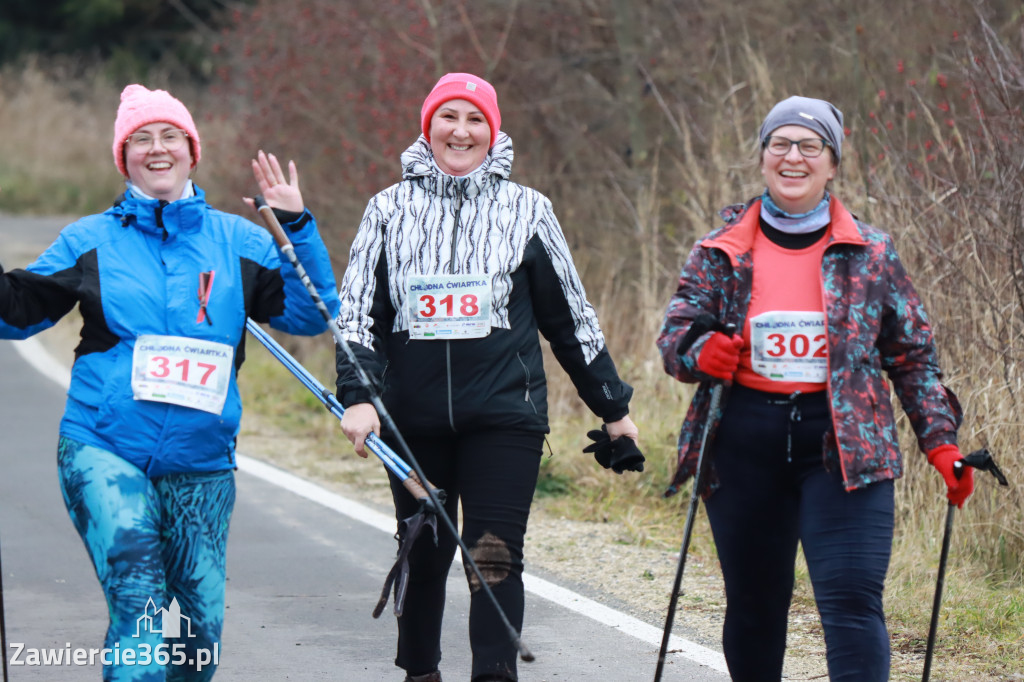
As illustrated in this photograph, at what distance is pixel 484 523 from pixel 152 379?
112 cm

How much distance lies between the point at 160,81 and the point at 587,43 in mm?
22132

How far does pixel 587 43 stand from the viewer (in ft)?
47.9

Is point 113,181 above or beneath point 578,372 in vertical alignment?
above

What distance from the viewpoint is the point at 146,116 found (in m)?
4.29

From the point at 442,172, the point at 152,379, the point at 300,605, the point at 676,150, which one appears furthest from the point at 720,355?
the point at 676,150

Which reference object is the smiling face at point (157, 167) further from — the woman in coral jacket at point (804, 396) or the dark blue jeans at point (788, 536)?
the dark blue jeans at point (788, 536)

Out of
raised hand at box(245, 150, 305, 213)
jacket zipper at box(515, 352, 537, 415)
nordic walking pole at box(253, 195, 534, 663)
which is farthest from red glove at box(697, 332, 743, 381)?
raised hand at box(245, 150, 305, 213)

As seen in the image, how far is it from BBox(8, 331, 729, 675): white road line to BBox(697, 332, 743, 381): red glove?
5.77 feet

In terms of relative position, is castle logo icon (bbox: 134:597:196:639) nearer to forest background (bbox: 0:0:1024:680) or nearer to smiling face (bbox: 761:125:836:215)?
smiling face (bbox: 761:125:836:215)

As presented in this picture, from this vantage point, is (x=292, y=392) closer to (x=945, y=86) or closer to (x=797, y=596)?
(x=945, y=86)

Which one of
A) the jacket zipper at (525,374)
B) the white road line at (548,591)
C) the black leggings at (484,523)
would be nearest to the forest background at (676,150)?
the white road line at (548,591)

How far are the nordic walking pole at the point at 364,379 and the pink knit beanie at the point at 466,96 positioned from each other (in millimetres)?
700

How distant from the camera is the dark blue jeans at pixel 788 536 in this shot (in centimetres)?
407

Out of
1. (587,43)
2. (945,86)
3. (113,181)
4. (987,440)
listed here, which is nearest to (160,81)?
(113,181)
